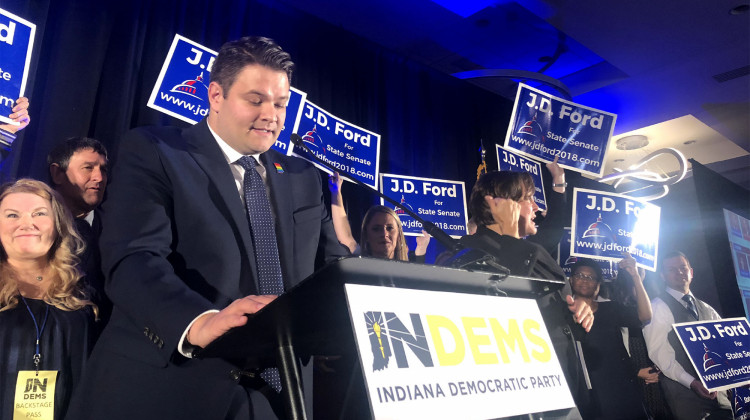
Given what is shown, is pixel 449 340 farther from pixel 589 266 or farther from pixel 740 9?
pixel 740 9

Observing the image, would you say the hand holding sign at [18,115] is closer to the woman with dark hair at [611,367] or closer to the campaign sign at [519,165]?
the woman with dark hair at [611,367]

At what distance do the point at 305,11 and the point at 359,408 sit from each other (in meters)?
4.47

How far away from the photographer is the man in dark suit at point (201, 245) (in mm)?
919

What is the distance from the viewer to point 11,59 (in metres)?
2.47

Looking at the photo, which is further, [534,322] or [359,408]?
[534,322]

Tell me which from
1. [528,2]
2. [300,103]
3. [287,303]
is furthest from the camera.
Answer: [528,2]

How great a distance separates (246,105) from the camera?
125 centimetres

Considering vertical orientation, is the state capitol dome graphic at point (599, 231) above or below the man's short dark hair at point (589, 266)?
above

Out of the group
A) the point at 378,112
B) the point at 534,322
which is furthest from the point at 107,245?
the point at 378,112

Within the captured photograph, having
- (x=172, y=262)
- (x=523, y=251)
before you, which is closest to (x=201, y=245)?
(x=172, y=262)

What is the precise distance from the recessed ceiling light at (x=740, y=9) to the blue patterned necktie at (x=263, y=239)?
193 inches

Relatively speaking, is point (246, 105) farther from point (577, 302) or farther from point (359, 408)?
point (577, 302)

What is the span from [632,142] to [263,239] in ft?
25.1

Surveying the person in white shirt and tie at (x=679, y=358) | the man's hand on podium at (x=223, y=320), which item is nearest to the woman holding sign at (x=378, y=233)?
the person in white shirt and tie at (x=679, y=358)
